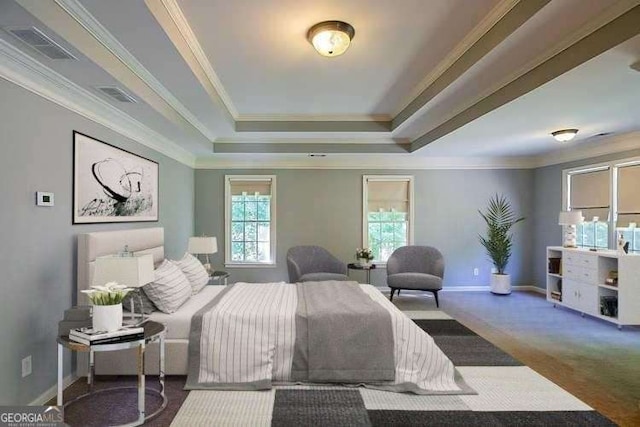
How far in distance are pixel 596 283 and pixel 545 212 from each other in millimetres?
1975

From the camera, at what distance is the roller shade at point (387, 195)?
6574 millimetres

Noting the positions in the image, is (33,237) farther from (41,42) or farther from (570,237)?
(570,237)

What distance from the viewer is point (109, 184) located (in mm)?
3502

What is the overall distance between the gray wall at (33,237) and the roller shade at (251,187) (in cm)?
337

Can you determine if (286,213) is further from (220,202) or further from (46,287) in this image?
(46,287)

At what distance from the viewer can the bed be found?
2785 millimetres

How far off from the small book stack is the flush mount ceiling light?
7.81 feet

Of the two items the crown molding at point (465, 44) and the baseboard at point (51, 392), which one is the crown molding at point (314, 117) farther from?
the baseboard at point (51, 392)

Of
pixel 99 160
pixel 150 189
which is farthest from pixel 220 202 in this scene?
pixel 99 160

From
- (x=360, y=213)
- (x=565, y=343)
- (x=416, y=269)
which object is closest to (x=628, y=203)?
(x=565, y=343)

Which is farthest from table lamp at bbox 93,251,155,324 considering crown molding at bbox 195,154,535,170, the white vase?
crown molding at bbox 195,154,535,170

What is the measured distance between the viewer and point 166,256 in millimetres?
5098

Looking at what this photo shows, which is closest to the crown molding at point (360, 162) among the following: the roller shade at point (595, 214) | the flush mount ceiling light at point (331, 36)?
the roller shade at point (595, 214)

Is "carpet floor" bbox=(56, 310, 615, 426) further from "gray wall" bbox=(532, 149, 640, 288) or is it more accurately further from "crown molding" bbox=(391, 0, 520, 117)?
"gray wall" bbox=(532, 149, 640, 288)
